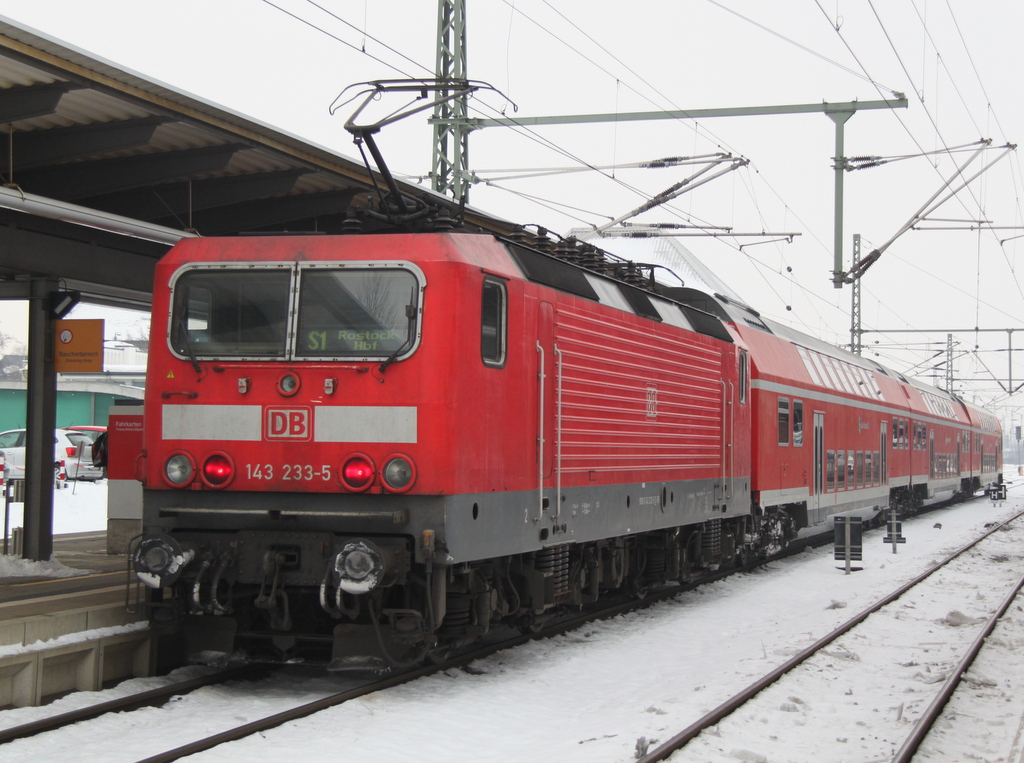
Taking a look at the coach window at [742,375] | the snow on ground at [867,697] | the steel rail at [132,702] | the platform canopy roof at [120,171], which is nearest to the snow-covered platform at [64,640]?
the steel rail at [132,702]

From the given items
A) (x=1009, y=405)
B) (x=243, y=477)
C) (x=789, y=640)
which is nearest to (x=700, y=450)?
(x=789, y=640)

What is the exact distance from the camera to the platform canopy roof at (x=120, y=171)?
833cm

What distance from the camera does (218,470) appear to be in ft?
25.5

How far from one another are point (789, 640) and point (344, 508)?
5.19 m

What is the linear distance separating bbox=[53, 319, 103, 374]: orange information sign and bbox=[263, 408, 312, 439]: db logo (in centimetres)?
423

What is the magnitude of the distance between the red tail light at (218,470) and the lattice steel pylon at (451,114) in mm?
8700

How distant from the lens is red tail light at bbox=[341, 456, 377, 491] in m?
7.50

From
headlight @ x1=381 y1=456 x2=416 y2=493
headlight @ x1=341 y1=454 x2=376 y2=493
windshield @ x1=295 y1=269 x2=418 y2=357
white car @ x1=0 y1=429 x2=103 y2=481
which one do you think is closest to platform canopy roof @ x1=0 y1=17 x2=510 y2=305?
windshield @ x1=295 y1=269 x2=418 y2=357

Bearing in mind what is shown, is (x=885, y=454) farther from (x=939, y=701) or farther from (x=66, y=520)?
(x=66, y=520)

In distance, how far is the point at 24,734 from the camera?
6.43m

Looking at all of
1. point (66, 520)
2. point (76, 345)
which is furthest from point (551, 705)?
point (66, 520)

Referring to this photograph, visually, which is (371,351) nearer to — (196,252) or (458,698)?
(196,252)

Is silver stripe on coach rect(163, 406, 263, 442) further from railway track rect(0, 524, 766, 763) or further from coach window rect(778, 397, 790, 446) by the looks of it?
coach window rect(778, 397, 790, 446)

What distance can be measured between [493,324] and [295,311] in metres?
1.51
